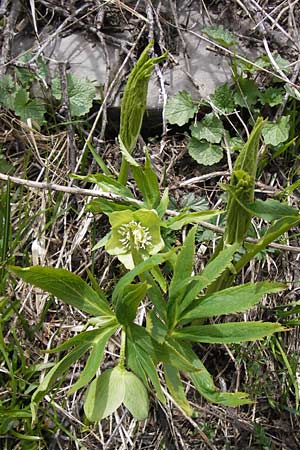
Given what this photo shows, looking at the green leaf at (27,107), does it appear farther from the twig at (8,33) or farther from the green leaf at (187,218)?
the green leaf at (187,218)

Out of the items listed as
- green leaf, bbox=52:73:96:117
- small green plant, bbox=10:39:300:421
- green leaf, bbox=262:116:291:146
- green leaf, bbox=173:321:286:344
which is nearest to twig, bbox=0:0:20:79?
green leaf, bbox=52:73:96:117

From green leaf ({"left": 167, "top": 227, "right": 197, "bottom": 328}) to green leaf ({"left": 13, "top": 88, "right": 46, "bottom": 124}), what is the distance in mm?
835

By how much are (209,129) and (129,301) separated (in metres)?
0.83

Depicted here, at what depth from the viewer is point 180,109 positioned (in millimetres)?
2080

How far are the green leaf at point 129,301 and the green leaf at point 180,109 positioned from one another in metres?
0.79

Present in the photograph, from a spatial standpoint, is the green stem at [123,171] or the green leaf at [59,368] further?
the green stem at [123,171]

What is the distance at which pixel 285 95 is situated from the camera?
2.11m

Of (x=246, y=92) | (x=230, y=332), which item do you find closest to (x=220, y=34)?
(x=246, y=92)

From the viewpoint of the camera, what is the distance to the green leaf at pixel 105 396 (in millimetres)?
1428

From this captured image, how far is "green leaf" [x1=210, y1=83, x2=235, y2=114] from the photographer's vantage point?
6.89ft

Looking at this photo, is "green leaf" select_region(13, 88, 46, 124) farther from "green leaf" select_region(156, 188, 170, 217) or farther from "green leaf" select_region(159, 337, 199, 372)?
"green leaf" select_region(159, 337, 199, 372)

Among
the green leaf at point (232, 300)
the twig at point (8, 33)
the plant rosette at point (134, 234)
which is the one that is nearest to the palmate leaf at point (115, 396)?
the green leaf at point (232, 300)

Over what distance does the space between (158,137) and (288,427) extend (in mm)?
1022

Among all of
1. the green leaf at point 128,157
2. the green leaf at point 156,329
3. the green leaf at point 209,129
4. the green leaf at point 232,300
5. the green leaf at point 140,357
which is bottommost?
the green leaf at point 140,357
